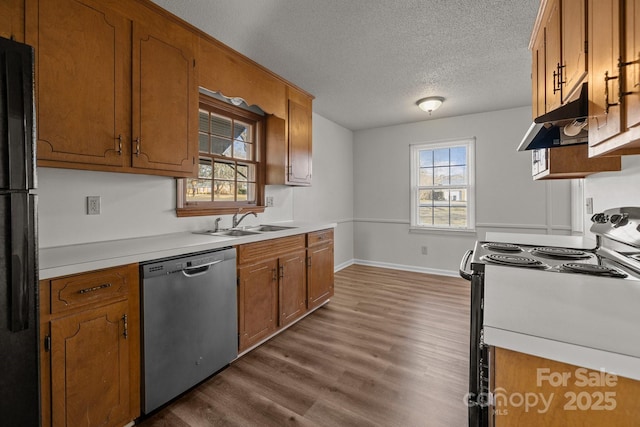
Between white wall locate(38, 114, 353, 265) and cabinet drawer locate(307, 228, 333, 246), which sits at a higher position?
white wall locate(38, 114, 353, 265)

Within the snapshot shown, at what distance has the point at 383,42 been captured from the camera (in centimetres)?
230

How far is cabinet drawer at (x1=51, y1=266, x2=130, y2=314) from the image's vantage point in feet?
4.10

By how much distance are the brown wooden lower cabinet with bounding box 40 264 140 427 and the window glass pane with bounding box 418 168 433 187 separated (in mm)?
4337

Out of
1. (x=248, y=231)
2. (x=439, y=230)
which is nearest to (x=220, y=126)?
(x=248, y=231)

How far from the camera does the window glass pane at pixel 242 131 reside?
2969 millimetres

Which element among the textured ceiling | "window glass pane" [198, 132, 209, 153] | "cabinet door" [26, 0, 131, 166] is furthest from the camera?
"window glass pane" [198, 132, 209, 153]

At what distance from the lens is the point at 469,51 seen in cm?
246

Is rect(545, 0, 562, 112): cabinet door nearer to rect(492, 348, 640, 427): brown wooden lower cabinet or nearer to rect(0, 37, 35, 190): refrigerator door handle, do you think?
rect(492, 348, 640, 427): brown wooden lower cabinet

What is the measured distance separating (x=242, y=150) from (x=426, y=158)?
3124 mm

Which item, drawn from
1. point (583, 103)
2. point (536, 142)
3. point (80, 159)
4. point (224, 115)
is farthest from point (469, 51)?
point (80, 159)

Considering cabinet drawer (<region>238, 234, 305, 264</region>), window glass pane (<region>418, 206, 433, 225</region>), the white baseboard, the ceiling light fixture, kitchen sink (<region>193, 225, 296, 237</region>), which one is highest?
the ceiling light fixture

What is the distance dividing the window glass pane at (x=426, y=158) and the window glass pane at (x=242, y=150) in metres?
2.97

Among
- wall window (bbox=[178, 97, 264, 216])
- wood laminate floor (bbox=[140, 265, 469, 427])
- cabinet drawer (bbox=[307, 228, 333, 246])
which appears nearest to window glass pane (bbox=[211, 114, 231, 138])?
wall window (bbox=[178, 97, 264, 216])

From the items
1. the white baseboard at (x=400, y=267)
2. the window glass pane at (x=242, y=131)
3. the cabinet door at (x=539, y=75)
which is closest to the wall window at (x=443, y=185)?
the white baseboard at (x=400, y=267)
